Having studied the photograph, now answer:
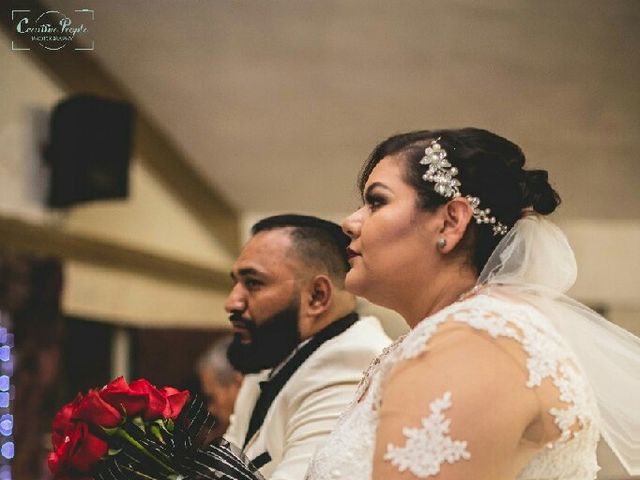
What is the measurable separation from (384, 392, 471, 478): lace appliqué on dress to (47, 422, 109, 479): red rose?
1.97 feet

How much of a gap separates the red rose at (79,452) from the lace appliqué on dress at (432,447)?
1.97 feet

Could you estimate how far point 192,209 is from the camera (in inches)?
259

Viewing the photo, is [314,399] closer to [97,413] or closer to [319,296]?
[319,296]

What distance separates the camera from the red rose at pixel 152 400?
5.35 ft

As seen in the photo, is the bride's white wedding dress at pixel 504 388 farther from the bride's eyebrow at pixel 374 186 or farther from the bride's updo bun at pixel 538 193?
the bride's eyebrow at pixel 374 186

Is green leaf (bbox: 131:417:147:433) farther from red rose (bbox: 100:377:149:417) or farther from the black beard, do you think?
the black beard

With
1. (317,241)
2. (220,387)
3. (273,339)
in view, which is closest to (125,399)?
(273,339)

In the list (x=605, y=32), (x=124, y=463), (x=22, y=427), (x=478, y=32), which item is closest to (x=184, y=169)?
(x=22, y=427)

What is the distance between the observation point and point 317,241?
246 centimetres

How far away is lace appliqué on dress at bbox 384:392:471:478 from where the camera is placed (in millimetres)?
1173

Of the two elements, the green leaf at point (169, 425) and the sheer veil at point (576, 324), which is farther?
the green leaf at point (169, 425)

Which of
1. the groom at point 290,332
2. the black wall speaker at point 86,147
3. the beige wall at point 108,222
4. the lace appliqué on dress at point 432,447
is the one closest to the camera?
the lace appliqué on dress at point 432,447

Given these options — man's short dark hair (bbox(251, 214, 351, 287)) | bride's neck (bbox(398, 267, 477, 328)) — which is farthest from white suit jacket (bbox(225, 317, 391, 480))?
bride's neck (bbox(398, 267, 477, 328))

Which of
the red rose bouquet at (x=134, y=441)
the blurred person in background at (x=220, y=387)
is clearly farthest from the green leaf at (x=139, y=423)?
the blurred person in background at (x=220, y=387)
